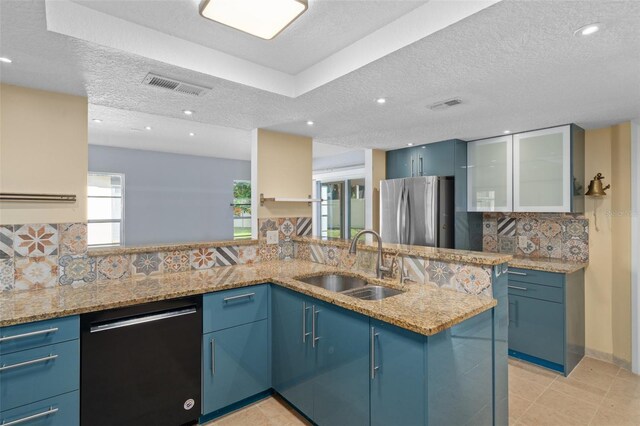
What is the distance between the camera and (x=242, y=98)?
7.54 feet

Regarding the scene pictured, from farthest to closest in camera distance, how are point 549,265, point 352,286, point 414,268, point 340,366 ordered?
1. point 549,265
2. point 352,286
3. point 414,268
4. point 340,366

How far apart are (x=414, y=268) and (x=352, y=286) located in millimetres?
504

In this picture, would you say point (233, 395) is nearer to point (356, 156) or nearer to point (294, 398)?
point (294, 398)

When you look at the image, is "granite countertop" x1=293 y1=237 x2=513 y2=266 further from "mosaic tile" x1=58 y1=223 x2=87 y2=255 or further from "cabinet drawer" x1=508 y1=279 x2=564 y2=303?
"mosaic tile" x1=58 y1=223 x2=87 y2=255

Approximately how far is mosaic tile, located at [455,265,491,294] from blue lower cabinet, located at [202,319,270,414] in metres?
1.36

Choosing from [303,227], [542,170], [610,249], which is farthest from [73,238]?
[610,249]

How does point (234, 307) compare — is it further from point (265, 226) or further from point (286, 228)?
point (286, 228)

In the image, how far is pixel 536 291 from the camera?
2852mm

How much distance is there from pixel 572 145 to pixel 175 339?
3.50 metres

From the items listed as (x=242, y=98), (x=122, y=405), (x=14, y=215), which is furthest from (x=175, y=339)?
(x=242, y=98)

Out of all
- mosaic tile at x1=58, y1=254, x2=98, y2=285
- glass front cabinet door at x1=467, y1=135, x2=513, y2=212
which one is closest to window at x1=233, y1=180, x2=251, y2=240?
mosaic tile at x1=58, y1=254, x2=98, y2=285

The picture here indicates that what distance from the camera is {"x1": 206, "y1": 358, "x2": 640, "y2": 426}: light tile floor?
2180 millimetres

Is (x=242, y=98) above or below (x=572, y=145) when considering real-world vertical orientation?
above

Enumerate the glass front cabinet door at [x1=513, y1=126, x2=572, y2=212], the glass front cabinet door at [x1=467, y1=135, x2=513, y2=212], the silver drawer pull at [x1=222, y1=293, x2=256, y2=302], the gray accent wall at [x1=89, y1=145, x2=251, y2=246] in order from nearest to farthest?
the silver drawer pull at [x1=222, y1=293, x2=256, y2=302]
the glass front cabinet door at [x1=513, y1=126, x2=572, y2=212]
the glass front cabinet door at [x1=467, y1=135, x2=513, y2=212]
the gray accent wall at [x1=89, y1=145, x2=251, y2=246]
